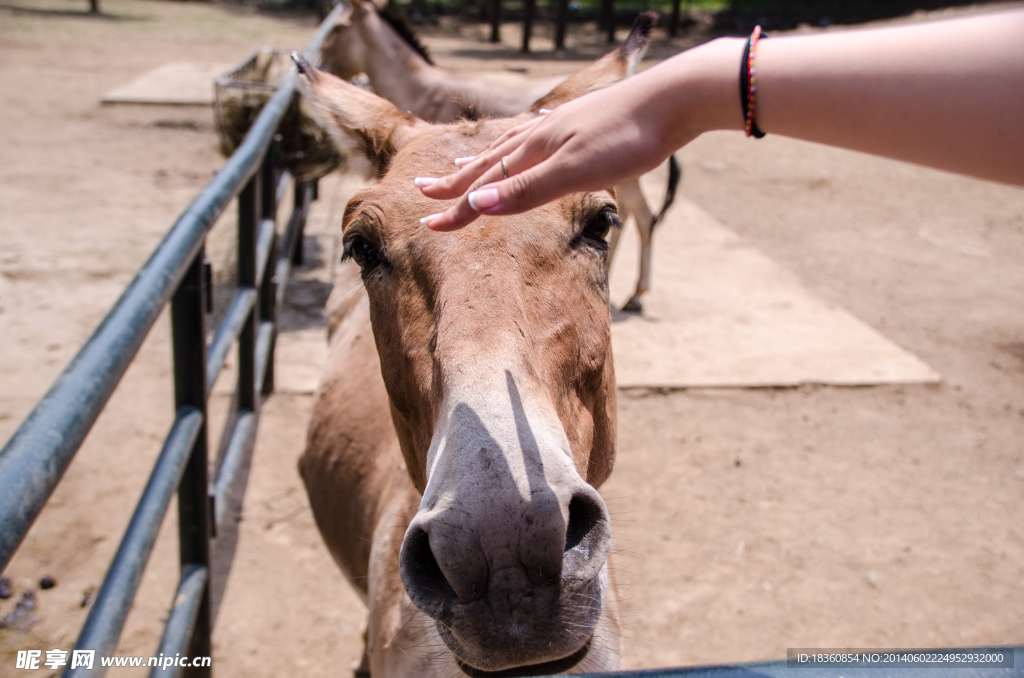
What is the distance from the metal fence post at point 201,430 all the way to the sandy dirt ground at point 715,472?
395 mm

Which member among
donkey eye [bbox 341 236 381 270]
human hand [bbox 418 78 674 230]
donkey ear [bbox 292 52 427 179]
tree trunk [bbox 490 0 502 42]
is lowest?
donkey eye [bbox 341 236 381 270]

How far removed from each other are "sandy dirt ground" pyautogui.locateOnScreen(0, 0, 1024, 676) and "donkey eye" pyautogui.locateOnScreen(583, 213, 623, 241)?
988mm

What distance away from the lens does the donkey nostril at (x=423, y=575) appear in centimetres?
120

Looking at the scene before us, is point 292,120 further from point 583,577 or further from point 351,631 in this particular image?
point 583,577

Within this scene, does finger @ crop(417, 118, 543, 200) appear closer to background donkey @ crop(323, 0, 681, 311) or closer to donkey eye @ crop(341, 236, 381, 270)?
donkey eye @ crop(341, 236, 381, 270)

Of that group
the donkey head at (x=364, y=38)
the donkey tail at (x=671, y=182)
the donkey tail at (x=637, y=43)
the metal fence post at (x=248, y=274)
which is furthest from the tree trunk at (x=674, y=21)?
the donkey tail at (x=637, y=43)

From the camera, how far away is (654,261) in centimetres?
767

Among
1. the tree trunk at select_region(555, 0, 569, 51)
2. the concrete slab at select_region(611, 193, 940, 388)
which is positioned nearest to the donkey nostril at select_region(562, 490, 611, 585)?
the concrete slab at select_region(611, 193, 940, 388)

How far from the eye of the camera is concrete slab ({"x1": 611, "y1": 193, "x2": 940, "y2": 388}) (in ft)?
17.7

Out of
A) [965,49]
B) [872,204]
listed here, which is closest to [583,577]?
[965,49]

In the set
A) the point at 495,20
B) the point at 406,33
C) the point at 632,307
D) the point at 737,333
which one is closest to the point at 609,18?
the point at 495,20

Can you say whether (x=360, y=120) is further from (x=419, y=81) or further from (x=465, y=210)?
(x=419, y=81)

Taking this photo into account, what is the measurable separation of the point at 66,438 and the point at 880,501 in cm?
421

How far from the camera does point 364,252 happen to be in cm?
184
